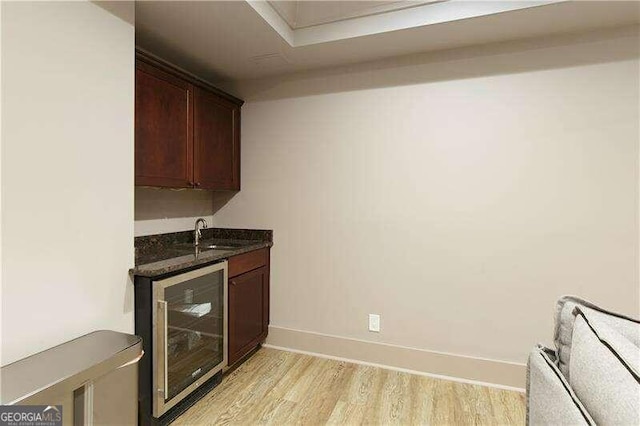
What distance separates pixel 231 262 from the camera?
8.09 ft

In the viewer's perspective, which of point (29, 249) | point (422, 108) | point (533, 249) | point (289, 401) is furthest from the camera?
point (422, 108)

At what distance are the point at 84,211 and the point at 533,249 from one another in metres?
2.73

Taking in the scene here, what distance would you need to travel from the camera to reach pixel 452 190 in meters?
2.52

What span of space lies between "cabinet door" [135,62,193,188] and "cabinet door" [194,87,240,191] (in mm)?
90

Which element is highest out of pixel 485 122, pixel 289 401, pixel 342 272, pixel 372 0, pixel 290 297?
pixel 372 0

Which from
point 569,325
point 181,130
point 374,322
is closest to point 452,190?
point 374,322

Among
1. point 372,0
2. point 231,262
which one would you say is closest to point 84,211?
point 231,262

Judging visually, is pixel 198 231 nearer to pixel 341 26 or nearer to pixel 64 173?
pixel 64 173

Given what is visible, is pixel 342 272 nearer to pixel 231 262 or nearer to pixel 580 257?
pixel 231 262

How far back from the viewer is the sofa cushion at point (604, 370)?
2.36 feet

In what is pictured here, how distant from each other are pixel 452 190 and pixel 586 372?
5.78 feet

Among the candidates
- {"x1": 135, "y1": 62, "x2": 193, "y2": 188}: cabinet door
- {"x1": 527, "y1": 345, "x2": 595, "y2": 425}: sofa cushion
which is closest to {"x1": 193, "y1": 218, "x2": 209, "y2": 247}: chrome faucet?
{"x1": 135, "y1": 62, "x2": 193, "y2": 188}: cabinet door

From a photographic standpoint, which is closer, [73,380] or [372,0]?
[73,380]

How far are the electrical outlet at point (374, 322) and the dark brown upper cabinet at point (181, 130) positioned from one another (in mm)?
1636
